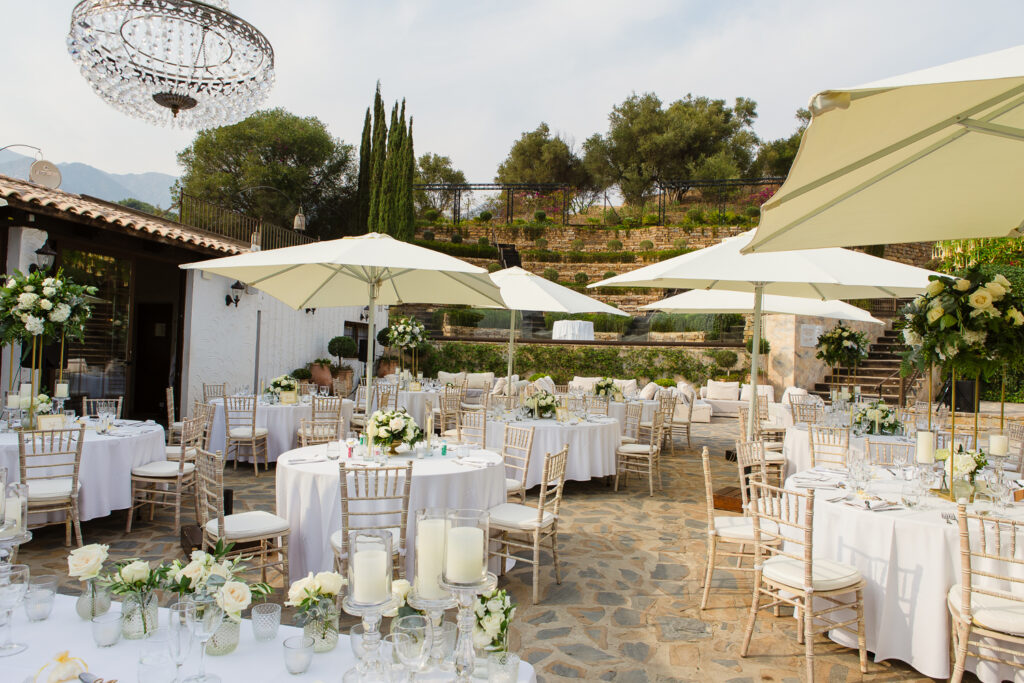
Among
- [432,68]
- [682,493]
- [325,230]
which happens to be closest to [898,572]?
[682,493]

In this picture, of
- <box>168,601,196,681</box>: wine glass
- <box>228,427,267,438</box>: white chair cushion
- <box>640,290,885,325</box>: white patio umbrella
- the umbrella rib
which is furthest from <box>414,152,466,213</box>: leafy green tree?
<box>168,601,196,681</box>: wine glass

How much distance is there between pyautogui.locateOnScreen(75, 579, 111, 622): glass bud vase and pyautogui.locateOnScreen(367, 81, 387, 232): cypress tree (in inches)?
858

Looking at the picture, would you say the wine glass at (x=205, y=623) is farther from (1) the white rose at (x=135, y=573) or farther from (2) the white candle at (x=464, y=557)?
(2) the white candle at (x=464, y=557)

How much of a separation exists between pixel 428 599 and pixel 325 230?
29402 millimetres

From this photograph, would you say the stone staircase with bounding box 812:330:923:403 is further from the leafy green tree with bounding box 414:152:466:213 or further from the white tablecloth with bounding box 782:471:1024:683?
the leafy green tree with bounding box 414:152:466:213

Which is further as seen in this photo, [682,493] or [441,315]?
[441,315]

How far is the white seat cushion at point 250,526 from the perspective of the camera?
407 cm

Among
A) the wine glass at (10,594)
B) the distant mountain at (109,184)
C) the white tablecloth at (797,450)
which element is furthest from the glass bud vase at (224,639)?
the distant mountain at (109,184)

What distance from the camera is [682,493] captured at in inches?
304

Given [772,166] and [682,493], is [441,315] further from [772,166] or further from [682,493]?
[772,166]

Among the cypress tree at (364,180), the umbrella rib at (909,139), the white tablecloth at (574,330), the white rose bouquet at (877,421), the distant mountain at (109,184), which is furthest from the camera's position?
the distant mountain at (109,184)

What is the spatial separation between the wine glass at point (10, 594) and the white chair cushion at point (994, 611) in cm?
399

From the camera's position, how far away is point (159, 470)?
5879 millimetres

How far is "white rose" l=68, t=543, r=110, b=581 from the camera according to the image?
1.88 meters
